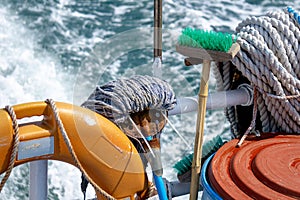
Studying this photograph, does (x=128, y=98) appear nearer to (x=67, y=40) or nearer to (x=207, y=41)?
(x=207, y=41)

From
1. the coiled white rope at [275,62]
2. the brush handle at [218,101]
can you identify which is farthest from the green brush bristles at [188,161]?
the coiled white rope at [275,62]

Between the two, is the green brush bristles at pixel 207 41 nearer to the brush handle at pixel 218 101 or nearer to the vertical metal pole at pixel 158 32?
the vertical metal pole at pixel 158 32

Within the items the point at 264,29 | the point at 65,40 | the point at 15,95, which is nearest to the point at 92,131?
the point at 264,29

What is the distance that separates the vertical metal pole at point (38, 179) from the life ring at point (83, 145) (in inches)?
2.6

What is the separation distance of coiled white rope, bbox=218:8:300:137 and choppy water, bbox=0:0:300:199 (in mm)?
926

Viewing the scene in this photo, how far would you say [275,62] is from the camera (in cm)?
A: 158

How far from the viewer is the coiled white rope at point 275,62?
159 centimetres

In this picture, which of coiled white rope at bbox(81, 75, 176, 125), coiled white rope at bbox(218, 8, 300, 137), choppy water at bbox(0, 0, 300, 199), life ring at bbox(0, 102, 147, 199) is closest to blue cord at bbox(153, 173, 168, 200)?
life ring at bbox(0, 102, 147, 199)

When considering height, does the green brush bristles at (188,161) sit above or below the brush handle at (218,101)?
below

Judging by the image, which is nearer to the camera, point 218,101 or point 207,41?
point 207,41

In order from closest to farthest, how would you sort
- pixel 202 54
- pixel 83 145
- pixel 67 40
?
pixel 83 145
pixel 202 54
pixel 67 40

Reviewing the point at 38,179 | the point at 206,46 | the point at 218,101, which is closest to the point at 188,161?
the point at 218,101

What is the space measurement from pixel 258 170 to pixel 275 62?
38cm

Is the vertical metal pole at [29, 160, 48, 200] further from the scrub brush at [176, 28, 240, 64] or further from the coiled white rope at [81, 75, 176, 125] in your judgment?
the scrub brush at [176, 28, 240, 64]
